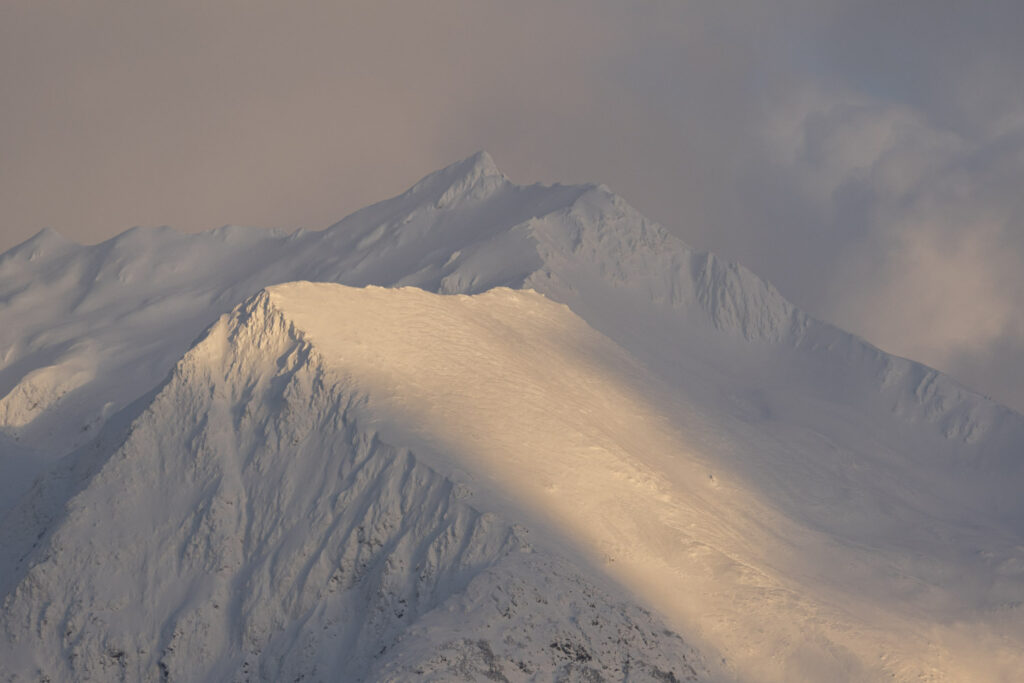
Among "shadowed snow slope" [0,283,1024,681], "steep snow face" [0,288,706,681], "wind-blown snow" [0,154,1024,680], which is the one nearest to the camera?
"steep snow face" [0,288,706,681]

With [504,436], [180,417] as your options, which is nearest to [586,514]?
[504,436]

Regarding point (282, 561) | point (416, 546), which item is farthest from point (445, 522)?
point (282, 561)

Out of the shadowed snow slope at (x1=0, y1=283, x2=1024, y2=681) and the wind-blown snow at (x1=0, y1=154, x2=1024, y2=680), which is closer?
the shadowed snow slope at (x1=0, y1=283, x2=1024, y2=681)

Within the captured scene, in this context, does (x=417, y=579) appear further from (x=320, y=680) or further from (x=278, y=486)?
(x=278, y=486)

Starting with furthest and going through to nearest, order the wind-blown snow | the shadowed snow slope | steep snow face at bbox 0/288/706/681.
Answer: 1. the wind-blown snow
2. the shadowed snow slope
3. steep snow face at bbox 0/288/706/681

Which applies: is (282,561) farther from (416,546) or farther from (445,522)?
(445,522)
